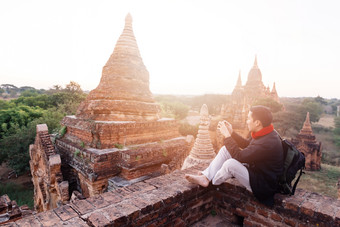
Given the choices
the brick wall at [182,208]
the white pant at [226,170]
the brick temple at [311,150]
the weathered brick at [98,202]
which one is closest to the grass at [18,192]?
the weathered brick at [98,202]

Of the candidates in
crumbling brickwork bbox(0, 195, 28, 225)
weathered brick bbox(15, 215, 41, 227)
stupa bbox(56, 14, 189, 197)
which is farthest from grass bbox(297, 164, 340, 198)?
weathered brick bbox(15, 215, 41, 227)

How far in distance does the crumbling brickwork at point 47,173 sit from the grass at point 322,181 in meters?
13.8

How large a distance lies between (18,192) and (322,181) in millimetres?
21144

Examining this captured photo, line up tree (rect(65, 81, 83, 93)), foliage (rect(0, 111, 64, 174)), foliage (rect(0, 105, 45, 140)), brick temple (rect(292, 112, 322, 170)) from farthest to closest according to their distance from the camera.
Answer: tree (rect(65, 81, 83, 93)), brick temple (rect(292, 112, 322, 170)), foliage (rect(0, 105, 45, 140)), foliage (rect(0, 111, 64, 174))

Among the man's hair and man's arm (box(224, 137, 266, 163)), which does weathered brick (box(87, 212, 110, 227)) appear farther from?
the man's hair

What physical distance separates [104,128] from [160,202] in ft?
15.3

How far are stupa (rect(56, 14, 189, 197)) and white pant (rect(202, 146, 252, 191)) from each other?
11.9ft

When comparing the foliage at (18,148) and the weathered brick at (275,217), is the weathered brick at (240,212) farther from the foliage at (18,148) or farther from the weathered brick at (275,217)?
the foliage at (18,148)

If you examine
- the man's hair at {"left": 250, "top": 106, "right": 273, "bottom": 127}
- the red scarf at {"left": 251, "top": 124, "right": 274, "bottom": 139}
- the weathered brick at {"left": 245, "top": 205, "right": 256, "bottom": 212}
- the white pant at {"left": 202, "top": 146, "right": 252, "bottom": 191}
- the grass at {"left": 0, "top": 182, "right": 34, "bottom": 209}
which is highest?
the man's hair at {"left": 250, "top": 106, "right": 273, "bottom": 127}

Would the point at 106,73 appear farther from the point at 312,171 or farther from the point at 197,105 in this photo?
the point at 197,105

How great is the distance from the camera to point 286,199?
241cm

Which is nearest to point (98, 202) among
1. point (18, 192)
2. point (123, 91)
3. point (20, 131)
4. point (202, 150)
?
point (202, 150)

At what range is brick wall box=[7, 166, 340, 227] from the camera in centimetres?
200

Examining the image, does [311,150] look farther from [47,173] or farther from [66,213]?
[66,213]
